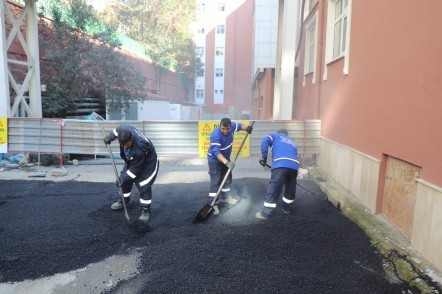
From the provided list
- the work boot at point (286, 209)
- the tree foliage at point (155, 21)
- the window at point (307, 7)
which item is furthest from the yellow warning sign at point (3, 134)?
the tree foliage at point (155, 21)

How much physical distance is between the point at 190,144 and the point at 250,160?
2.38 m

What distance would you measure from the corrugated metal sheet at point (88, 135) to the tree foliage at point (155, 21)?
16.1 metres

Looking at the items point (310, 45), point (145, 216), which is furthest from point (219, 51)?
point (145, 216)

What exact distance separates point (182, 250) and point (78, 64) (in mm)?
9637

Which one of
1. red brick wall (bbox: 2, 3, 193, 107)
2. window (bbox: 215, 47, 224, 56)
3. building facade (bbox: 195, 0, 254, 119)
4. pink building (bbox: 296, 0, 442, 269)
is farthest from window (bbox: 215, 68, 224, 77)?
pink building (bbox: 296, 0, 442, 269)

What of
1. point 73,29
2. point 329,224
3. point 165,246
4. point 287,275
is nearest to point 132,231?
point 165,246

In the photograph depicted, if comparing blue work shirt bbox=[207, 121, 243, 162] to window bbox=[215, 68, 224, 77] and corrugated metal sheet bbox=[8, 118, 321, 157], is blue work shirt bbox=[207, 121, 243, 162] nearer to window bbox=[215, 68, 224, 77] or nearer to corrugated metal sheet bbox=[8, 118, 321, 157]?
corrugated metal sheet bbox=[8, 118, 321, 157]

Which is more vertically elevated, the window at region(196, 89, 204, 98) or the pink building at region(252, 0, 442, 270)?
the window at region(196, 89, 204, 98)

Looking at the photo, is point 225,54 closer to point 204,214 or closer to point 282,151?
point 282,151

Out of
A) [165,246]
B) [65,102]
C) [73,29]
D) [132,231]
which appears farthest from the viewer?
[73,29]

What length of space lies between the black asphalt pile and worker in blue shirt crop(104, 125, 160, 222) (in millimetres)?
410

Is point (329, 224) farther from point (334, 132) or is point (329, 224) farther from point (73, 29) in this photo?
point (73, 29)

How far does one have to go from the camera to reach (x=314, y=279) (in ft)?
9.61

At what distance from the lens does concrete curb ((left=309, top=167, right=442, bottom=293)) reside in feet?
9.39
